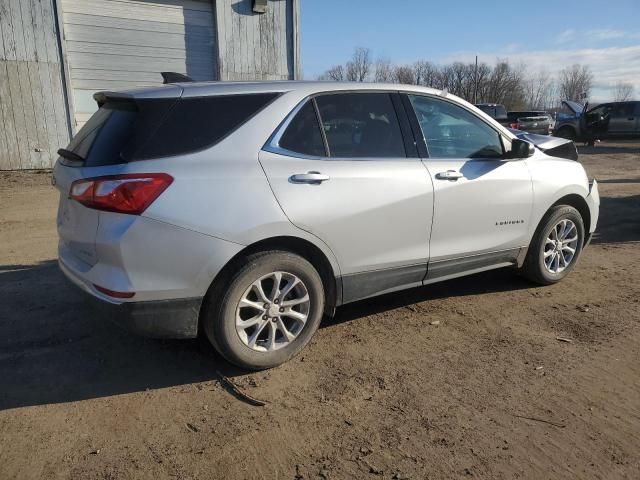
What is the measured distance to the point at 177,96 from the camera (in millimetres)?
3199

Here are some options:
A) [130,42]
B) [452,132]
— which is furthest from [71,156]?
[130,42]

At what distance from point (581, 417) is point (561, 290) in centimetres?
221

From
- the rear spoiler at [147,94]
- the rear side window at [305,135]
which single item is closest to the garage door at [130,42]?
the rear spoiler at [147,94]

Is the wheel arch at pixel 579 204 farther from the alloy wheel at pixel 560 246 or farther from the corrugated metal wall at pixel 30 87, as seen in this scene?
the corrugated metal wall at pixel 30 87

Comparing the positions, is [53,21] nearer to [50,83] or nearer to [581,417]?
[50,83]

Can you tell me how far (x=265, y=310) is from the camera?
3385 millimetres

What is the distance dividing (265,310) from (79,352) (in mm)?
1402

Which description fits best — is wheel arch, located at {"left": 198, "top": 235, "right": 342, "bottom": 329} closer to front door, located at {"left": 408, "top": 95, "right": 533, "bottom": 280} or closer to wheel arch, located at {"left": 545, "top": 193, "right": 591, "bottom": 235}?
front door, located at {"left": 408, "top": 95, "right": 533, "bottom": 280}

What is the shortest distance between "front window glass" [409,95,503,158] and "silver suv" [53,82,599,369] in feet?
0.04

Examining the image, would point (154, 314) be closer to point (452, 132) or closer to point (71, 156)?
point (71, 156)

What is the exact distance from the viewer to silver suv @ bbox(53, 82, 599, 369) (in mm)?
3006

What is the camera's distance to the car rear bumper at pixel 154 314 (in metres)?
3.03

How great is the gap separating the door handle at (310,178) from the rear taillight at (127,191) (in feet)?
2.54

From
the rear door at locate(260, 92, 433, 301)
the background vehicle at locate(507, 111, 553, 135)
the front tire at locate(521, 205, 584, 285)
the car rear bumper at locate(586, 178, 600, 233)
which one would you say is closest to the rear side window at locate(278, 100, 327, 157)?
the rear door at locate(260, 92, 433, 301)
